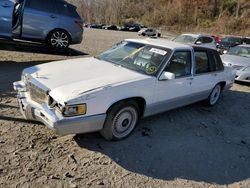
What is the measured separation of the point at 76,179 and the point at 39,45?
6.37m

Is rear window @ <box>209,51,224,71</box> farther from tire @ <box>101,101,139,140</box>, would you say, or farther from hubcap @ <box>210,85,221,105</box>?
tire @ <box>101,101,139,140</box>

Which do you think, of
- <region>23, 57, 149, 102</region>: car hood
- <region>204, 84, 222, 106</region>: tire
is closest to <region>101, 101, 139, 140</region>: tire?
<region>23, 57, 149, 102</region>: car hood

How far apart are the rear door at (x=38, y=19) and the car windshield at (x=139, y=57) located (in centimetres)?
406

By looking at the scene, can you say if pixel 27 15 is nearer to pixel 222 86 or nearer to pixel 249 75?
pixel 222 86

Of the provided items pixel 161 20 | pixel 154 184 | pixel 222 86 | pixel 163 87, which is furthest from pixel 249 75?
pixel 161 20

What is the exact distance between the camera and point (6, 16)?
7852 mm

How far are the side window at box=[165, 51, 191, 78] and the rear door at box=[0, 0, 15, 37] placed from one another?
16.8 ft

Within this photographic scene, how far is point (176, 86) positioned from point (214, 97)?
2.12 meters

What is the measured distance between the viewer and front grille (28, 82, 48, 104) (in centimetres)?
397

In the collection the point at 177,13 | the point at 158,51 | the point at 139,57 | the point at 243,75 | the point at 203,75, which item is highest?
the point at 177,13

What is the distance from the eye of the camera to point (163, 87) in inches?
191

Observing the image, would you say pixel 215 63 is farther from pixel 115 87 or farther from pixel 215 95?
pixel 115 87

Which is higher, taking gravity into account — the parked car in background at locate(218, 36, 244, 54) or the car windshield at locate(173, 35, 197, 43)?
the car windshield at locate(173, 35, 197, 43)

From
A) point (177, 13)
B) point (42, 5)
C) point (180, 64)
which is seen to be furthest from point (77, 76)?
point (177, 13)
